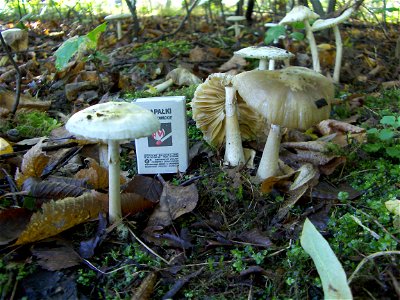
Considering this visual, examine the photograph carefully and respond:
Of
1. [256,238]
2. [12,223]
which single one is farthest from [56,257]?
[256,238]

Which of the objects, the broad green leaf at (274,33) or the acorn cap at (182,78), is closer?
the broad green leaf at (274,33)

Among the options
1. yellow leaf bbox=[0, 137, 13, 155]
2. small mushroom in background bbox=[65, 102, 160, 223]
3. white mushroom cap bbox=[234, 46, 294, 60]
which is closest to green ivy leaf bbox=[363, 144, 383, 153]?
white mushroom cap bbox=[234, 46, 294, 60]

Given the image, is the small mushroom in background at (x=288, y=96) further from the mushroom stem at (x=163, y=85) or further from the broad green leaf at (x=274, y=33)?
the mushroom stem at (x=163, y=85)

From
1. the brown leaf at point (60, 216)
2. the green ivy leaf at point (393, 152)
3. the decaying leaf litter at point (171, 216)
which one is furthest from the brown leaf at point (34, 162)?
the green ivy leaf at point (393, 152)

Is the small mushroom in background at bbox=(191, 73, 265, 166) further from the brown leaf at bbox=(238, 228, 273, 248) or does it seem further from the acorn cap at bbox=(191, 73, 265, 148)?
the brown leaf at bbox=(238, 228, 273, 248)

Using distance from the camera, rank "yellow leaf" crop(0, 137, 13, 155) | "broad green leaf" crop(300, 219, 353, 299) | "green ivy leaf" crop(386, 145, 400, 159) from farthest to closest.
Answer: "green ivy leaf" crop(386, 145, 400, 159)
"yellow leaf" crop(0, 137, 13, 155)
"broad green leaf" crop(300, 219, 353, 299)

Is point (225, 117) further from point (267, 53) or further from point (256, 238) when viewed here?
point (256, 238)

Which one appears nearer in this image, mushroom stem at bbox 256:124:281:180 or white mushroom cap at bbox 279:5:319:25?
mushroom stem at bbox 256:124:281:180
